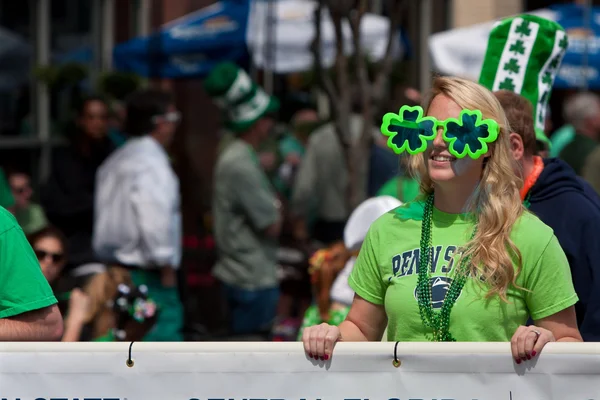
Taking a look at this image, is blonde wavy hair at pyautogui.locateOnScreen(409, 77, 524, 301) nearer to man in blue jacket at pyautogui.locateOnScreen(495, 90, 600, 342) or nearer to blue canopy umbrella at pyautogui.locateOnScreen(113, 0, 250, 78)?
man in blue jacket at pyautogui.locateOnScreen(495, 90, 600, 342)

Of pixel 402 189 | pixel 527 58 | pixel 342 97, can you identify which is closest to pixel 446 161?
pixel 527 58

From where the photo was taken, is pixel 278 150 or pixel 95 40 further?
pixel 95 40

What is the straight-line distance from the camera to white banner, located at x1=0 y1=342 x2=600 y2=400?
11.1 feet

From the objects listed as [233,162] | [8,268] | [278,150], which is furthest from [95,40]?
[8,268]

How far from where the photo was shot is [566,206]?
418 centimetres

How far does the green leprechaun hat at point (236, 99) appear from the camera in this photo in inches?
341

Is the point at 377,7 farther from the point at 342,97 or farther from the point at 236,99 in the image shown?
the point at 342,97

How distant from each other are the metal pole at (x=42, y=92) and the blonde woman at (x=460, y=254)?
922cm

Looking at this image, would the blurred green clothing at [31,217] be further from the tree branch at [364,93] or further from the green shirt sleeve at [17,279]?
the green shirt sleeve at [17,279]

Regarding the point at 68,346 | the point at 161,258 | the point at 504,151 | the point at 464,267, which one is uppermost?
the point at 504,151

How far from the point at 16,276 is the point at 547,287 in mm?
1412

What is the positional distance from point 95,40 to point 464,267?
1049 cm

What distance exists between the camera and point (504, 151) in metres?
3.61

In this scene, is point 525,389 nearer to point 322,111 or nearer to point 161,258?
point 161,258
